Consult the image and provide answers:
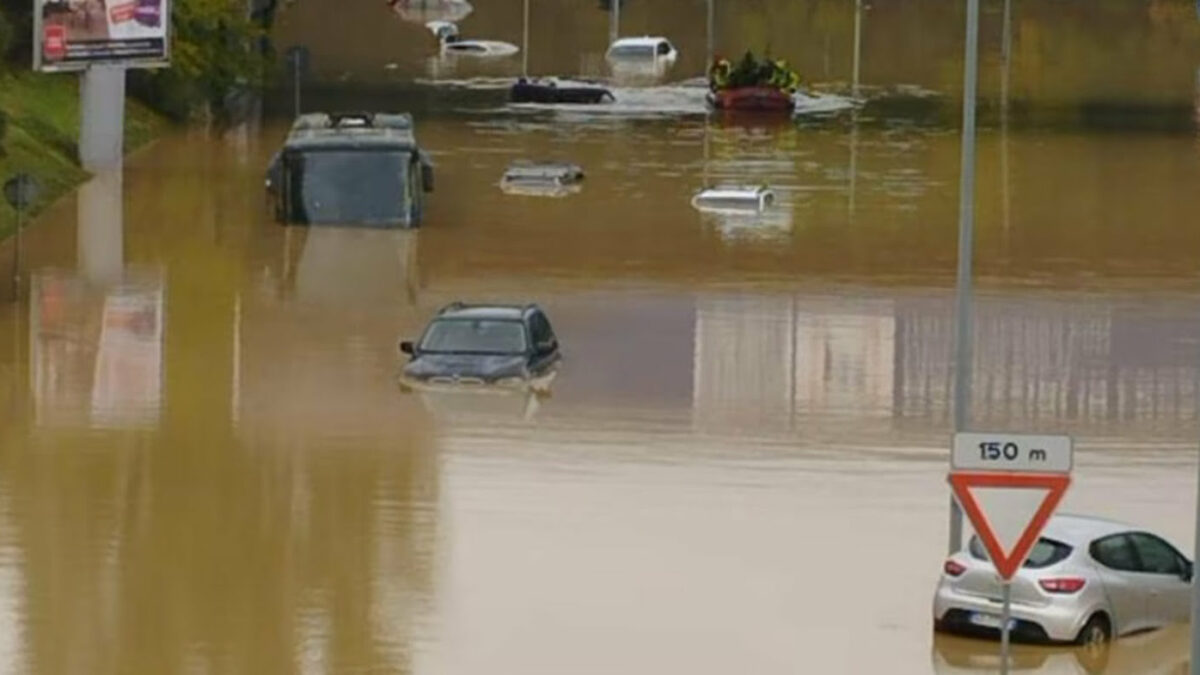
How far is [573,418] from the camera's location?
40.2m

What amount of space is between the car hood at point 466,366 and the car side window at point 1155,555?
15.5 meters

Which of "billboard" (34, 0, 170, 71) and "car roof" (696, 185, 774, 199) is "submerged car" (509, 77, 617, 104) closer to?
"car roof" (696, 185, 774, 199)

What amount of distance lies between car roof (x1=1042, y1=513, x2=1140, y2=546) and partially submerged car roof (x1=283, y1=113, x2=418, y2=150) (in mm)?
33091

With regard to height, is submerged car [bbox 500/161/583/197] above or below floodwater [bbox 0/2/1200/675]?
above

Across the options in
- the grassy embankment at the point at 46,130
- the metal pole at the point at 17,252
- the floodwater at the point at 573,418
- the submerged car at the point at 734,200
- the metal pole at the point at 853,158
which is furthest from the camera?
the metal pole at the point at 853,158

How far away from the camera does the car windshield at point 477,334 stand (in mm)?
43156

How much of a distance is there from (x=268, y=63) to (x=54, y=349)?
3763cm

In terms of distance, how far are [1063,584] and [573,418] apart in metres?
14.1

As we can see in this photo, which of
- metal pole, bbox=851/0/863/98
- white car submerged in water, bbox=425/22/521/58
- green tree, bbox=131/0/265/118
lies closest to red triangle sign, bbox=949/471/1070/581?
green tree, bbox=131/0/265/118

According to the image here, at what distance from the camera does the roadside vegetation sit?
205 feet

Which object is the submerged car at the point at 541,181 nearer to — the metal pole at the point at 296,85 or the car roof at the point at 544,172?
the car roof at the point at 544,172

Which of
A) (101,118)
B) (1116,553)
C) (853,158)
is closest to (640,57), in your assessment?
(853,158)

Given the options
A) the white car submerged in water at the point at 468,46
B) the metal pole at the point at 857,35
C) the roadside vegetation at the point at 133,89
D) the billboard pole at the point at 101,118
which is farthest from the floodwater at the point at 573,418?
the white car submerged in water at the point at 468,46

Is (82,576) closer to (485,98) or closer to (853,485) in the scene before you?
(853,485)
